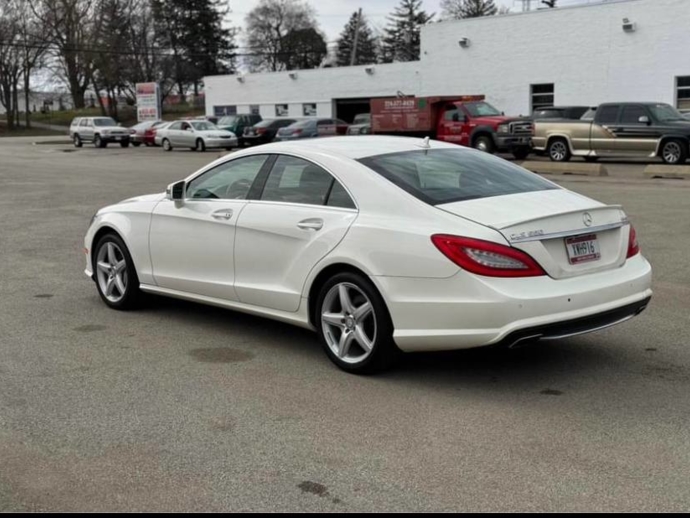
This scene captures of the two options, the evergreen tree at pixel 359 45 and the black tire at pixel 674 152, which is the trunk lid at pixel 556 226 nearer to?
the black tire at pixel 674 152

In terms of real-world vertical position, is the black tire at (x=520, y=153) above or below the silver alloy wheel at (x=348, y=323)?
above

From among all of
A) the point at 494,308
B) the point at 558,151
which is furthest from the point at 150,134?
the point at 494,308

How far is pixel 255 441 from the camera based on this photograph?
4.29m

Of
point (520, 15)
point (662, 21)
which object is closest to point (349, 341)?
point (662, 21)

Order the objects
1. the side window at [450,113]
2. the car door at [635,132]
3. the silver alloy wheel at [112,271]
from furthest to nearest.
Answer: the side window at [450,113]
the car door at [635,132]
the silver alloy wheel at [112,271]

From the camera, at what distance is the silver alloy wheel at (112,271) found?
7.25 meters

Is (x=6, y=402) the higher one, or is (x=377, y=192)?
(x=377, y=192)

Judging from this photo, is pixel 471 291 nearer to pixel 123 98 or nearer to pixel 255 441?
pixel 255 441

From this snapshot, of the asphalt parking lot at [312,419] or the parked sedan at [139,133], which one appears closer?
the asphalt parking lot at [312,419]

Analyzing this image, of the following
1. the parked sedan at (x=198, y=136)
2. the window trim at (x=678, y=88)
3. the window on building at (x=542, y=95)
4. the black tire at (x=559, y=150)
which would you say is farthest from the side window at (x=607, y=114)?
the parked sedan at (x=198, y=136)

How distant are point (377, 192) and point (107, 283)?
3177 millimetres

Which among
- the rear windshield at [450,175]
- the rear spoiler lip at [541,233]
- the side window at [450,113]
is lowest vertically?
the rear spoiler lip at [541,233]

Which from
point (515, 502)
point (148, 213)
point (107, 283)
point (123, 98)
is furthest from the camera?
point (123, 98)

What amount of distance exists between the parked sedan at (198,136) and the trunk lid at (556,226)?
111ft
